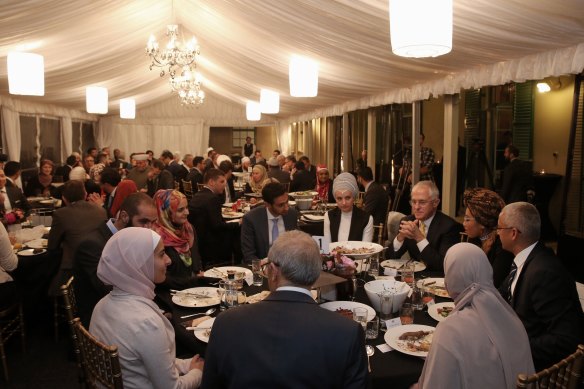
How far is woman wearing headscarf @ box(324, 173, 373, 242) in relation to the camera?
4066mm

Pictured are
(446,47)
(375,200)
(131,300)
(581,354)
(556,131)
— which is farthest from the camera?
(556,131)

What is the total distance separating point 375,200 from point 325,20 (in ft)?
7.17

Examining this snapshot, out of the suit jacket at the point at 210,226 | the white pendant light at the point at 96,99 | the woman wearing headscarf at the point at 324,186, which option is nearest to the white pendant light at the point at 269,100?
the woman wearing headscarf at the point at 324,186

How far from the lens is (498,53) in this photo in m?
4.52

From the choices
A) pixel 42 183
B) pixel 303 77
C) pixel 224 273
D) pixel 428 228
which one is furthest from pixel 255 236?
pixel 42 183

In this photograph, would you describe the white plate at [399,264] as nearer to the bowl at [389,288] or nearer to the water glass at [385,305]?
the bowl at [389,288]

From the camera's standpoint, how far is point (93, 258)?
2850 mm

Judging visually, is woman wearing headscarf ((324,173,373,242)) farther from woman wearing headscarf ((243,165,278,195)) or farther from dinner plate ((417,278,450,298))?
woman wearing headscarf ((243,165,278,195))

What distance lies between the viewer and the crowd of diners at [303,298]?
1480mm

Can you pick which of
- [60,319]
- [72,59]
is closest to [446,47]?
[60,319]

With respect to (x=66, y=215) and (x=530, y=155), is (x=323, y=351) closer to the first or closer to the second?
(x=66, y=215)

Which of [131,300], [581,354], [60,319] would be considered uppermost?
[131,300]

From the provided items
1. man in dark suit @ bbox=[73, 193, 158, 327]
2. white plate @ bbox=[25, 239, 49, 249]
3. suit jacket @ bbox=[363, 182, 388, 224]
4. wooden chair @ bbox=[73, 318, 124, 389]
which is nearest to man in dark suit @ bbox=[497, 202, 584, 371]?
wooden chair @ bbox=[73, 318, 124, 389]

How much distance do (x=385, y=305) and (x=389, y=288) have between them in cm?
33
